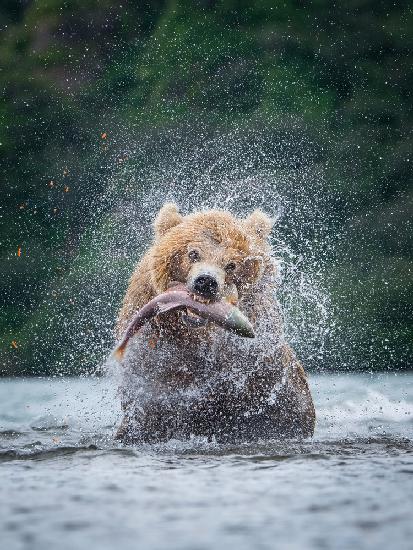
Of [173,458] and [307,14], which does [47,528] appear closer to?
[173,458]

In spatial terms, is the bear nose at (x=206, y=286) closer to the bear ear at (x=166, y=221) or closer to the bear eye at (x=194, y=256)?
the bear eye at (x=194, y=256)

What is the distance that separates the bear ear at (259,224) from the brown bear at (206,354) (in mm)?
27

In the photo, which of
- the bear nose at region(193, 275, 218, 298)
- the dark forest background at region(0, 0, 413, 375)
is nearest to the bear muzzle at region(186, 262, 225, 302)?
the bear nose at region(193, 275, 218, 298)

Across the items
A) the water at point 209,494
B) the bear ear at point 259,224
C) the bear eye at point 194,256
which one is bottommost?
the water at point 209,494

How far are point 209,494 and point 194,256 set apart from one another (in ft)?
7.56

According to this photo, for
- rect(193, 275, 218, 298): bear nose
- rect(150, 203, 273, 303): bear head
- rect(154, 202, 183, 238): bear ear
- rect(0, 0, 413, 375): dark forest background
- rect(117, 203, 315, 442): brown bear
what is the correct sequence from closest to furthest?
rect(193, 275, 218, 298): bear nose, rect(150, 203, 273, 303): bear head, rect(117, 203, 315, 442): brown bear, rect(154, 202, 183, 238): bear ear, rect(0, 0, 413, 375): dark forest background

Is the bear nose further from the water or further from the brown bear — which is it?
the water


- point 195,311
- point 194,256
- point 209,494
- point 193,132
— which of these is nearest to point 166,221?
point 194,256

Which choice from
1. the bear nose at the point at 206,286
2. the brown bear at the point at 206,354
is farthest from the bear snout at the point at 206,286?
the brown bear at the point at 206,354

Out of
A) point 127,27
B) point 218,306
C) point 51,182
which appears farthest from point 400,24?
point 218,306

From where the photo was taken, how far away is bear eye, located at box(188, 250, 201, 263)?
606 centimetres

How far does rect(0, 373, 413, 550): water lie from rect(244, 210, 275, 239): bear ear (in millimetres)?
1386

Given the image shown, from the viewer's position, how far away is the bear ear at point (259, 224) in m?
6.58

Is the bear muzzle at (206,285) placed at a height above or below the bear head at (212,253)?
below
